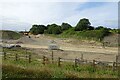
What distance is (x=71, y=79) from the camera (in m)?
9.98

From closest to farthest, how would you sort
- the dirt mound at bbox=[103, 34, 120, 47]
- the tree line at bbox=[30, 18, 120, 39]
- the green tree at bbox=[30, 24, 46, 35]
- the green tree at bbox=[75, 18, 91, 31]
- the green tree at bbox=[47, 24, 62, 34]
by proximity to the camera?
the dirt mound at bbox=[103, 34, 120, 47] → the tree line at bbox=[30, 18, 120, 39] → the green tree at bbox=[75, 18, 91, 31] → the green tree at bbox=[47, 24, 62, 34] → the green tree at bbox=[30, 24, 46, 35]

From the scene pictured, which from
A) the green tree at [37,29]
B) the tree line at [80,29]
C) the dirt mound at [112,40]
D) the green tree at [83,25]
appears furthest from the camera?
the green tree at [37,29]

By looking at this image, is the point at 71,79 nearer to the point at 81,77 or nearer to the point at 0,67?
the point at 81,77

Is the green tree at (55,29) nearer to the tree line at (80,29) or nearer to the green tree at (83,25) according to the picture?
the tree line at (80,29)

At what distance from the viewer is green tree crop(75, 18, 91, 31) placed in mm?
71137

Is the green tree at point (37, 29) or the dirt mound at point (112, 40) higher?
the green tree at point (37, 29)

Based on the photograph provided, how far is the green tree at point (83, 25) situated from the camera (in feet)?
233

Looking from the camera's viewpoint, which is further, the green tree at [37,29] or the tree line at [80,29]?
the green tree at [37,29]

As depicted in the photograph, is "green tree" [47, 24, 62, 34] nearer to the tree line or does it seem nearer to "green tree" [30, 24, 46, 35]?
the tree line

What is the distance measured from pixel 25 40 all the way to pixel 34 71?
169 ft

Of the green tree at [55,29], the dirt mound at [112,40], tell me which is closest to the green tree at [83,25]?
the green tree at [55,29]

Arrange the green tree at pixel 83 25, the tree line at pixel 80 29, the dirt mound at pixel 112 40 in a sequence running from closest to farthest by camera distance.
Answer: the dirt mound at pixel 112 40 → the tree line at pixel 80 29 → the green tree at pixel 83 25

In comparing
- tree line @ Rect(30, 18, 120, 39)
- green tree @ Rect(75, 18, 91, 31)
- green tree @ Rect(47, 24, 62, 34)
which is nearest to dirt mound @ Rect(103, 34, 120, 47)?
tree line @ Rect(30, 18, 120, 39)

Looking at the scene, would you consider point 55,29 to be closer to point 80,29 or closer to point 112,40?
point 80,29
